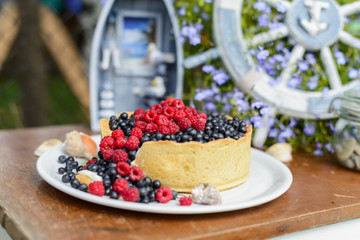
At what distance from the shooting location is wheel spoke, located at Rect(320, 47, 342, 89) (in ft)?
4.89

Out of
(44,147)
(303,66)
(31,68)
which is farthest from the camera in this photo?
(31,68)

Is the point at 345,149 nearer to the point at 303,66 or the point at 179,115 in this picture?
the point at 303,66

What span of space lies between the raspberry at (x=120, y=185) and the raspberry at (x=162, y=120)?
219mm

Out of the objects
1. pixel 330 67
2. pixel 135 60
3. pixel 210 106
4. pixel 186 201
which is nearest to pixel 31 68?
pixel 135 60

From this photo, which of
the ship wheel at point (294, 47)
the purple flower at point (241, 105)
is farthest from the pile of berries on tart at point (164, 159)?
the ship wheel at point (294, 47)

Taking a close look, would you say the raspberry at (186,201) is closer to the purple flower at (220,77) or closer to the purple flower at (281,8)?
the purple flower at (220,77)

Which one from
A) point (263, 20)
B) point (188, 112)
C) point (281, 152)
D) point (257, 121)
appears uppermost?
point (263, 20)

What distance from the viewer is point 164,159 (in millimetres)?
1007

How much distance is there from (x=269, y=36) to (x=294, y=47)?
11 cm

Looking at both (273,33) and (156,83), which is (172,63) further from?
(273,33)

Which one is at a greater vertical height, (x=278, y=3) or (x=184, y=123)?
(x=278, y=3)

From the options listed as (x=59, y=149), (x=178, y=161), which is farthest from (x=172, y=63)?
(x=178, y=161)

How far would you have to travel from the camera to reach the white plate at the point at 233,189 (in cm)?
87

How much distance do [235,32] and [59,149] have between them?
77cm
